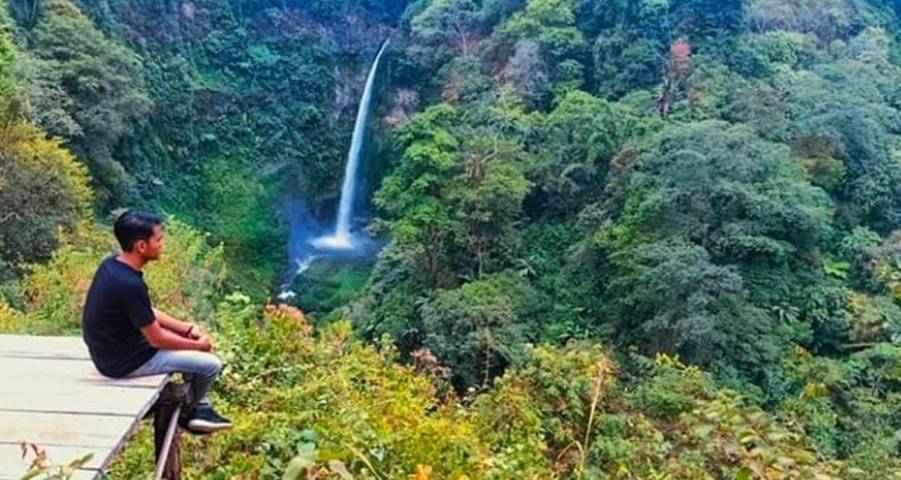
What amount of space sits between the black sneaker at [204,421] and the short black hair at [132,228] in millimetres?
618

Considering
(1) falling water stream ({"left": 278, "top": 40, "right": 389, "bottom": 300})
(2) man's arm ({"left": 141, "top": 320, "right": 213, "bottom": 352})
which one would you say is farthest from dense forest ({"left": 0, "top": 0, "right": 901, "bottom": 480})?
(2) man's arm ({"left": 141, "top": 320, "right": 213, "bottom": 352})

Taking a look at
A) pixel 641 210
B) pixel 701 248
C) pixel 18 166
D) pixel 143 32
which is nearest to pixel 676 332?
pixel 701 248

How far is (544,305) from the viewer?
13.5 metres

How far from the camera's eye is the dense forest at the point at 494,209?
520 centimetres

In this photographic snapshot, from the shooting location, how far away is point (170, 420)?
2.69m

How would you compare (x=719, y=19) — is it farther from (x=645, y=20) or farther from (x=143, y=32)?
(x=143, y=32)

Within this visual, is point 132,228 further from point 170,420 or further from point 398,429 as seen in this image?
point 398,429

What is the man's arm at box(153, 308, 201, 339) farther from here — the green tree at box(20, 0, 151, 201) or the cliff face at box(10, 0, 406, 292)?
the cliff face at box(10, 0, 406, 292)

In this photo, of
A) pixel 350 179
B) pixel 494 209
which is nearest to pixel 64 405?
pixel 494 209

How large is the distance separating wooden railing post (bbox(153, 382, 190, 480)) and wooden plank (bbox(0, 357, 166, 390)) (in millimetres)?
102

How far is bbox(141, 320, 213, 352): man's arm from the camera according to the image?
257 cm

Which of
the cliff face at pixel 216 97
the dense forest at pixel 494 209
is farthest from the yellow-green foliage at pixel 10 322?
the cliff face at pixel 216 97

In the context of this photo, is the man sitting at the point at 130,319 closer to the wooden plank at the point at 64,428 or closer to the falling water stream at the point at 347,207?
the wooden plank at the point at 64,428

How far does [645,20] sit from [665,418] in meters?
10.4
